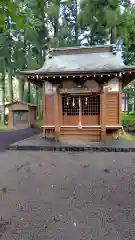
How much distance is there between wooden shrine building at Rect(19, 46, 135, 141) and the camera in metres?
7.89

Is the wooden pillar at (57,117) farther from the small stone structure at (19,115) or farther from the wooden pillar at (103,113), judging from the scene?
the small stone structure at (19,115)

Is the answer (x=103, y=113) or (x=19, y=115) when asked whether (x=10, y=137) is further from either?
(x=19, y=115)

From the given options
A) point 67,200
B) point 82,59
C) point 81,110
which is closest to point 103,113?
point 81,110

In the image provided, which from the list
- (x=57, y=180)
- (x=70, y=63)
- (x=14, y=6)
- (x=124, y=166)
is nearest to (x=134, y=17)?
(x=70, y=63)

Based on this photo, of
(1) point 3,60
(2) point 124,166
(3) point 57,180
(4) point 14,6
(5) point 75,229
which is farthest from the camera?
(1) point 3,60

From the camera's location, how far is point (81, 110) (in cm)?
873

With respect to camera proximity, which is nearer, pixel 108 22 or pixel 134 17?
pixel 108 22

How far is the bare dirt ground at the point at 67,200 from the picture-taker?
82.9 inches

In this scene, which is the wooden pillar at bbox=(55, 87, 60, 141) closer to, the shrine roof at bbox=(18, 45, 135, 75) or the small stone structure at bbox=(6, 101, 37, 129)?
the shrine roof at bbox=(18, 45, 135, 75)

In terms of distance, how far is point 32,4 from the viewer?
1451cm

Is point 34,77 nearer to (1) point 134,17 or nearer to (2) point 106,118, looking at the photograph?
(2) point 106,118

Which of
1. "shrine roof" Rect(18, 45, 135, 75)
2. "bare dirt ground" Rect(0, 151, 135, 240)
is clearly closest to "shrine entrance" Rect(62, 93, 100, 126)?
"shrine roof" Rect(18, 45, 135, 75)

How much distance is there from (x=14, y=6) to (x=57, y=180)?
3.16 meters

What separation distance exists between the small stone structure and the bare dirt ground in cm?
1049
